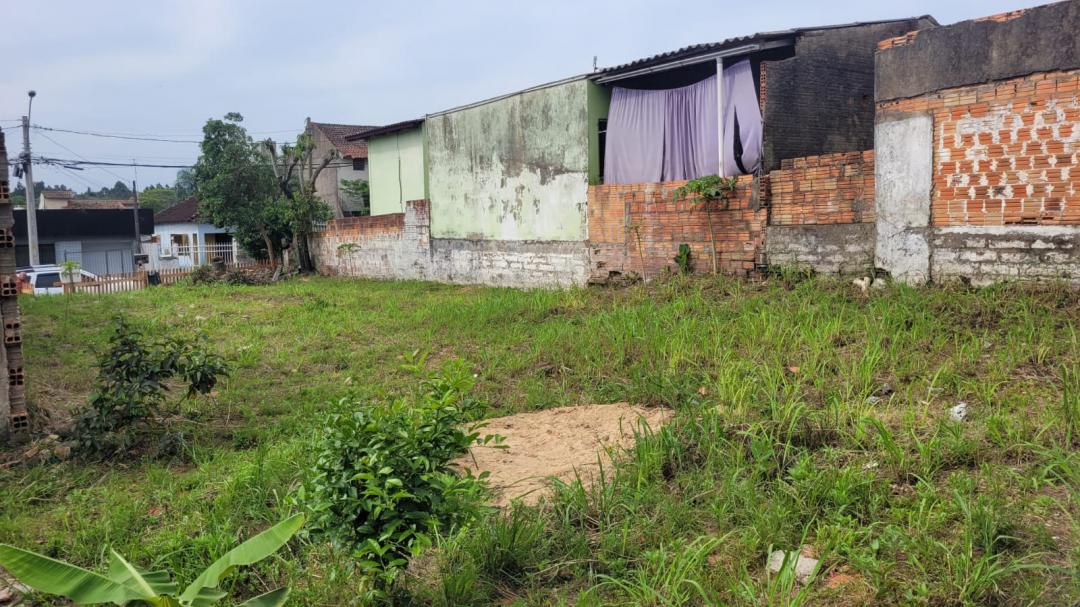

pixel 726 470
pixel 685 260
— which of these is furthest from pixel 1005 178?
pixel 726 470

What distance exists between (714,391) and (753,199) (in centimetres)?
478

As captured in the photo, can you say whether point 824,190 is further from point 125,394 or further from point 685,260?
point 125,394

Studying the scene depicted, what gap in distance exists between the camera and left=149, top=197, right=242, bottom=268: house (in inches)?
1281

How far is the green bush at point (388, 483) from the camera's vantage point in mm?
2834

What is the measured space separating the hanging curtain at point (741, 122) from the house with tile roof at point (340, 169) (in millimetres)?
17720

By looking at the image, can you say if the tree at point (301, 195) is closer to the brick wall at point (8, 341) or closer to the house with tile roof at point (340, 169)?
the house with tile roof at point (340, 169)

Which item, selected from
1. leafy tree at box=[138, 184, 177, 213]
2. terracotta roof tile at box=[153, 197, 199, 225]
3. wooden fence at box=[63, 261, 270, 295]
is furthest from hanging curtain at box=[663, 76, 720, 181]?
leafy tree at box=[138, 184, 177, 213]

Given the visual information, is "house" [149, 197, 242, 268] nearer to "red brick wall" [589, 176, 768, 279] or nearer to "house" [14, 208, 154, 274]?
"house" [14, 208, 154, 274]

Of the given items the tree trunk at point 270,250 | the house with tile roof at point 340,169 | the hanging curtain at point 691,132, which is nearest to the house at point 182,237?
the house with tile roof at point 340,169

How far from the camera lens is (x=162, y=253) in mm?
33375

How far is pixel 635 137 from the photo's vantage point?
443 inches

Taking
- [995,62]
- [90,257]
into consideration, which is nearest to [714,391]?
[995,62]

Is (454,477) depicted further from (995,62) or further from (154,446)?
(995,62)

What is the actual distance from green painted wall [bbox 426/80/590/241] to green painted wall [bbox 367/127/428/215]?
34.7 inches
